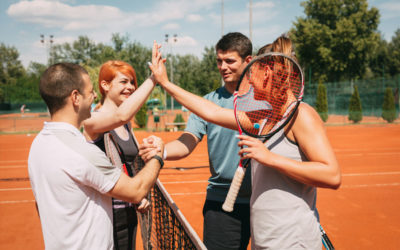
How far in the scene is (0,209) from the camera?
6.26 metres

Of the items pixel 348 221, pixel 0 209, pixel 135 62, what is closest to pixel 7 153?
pixel 0 209

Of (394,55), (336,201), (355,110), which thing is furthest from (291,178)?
(394,55)

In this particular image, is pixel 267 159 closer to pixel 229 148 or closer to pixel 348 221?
pixel 229 148

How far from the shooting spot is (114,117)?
207 cm

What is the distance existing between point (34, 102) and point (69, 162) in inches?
1738

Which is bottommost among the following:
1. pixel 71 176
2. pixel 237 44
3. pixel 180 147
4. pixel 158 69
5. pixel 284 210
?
pixel 284 210

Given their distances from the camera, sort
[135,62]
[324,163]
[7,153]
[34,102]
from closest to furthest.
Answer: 1. [324,163]
2. [7,153]
3. [34,102]
4. [135,62]

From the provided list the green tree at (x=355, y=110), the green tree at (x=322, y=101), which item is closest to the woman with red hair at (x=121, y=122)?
the green tree at (x=322, y=101)

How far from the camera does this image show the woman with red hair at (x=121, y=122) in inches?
82.7

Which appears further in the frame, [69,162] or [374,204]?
[374,204]

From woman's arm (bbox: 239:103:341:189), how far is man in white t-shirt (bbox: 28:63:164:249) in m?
0.66

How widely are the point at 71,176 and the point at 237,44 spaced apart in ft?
5.43

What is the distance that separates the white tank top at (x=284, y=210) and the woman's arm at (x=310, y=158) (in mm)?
103

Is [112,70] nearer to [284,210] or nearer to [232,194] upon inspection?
[232,194]
